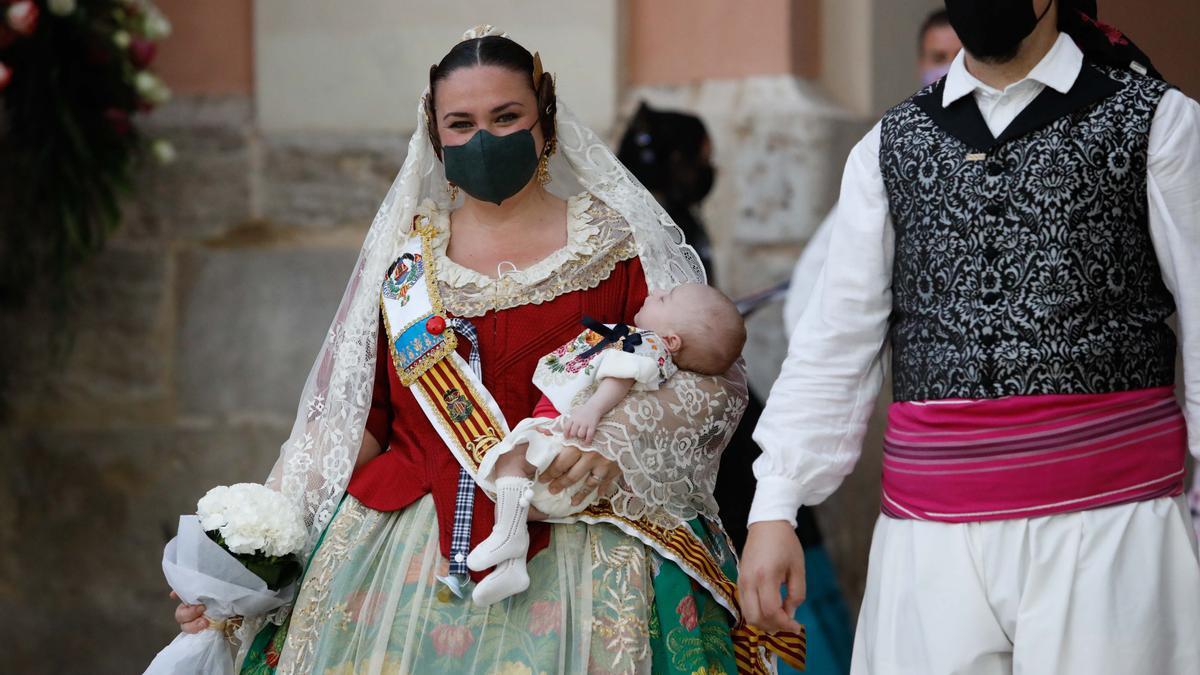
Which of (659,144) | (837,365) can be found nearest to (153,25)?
(659,144)

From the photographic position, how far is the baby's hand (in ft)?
10.5

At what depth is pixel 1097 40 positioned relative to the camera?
2.86 m

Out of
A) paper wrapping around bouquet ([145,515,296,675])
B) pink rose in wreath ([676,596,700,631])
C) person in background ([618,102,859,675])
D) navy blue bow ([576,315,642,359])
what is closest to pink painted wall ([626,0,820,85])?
person in background ([618,102,859,675])

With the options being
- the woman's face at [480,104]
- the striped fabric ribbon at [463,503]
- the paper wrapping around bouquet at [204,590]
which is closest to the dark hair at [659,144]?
the woman's face at [480,104]

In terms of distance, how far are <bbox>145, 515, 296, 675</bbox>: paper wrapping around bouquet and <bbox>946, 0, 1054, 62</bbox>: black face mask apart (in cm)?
176

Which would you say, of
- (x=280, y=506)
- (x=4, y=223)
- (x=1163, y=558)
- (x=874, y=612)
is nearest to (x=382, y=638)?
(x=280, y=506)

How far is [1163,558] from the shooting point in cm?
270

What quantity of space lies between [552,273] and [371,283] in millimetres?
418

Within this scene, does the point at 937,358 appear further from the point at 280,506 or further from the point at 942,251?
Answer: the point at 280,506

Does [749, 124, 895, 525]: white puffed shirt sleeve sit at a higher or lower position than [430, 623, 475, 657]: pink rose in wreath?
higher

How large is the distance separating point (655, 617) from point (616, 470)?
1.00 ft

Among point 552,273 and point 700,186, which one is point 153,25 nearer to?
point 700,186

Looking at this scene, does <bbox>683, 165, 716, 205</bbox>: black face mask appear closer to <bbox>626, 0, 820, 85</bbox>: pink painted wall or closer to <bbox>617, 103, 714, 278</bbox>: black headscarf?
<bbox>617, 103, 714, 278</bbox>: black headscarf

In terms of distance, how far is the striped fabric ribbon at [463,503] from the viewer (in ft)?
10.5
